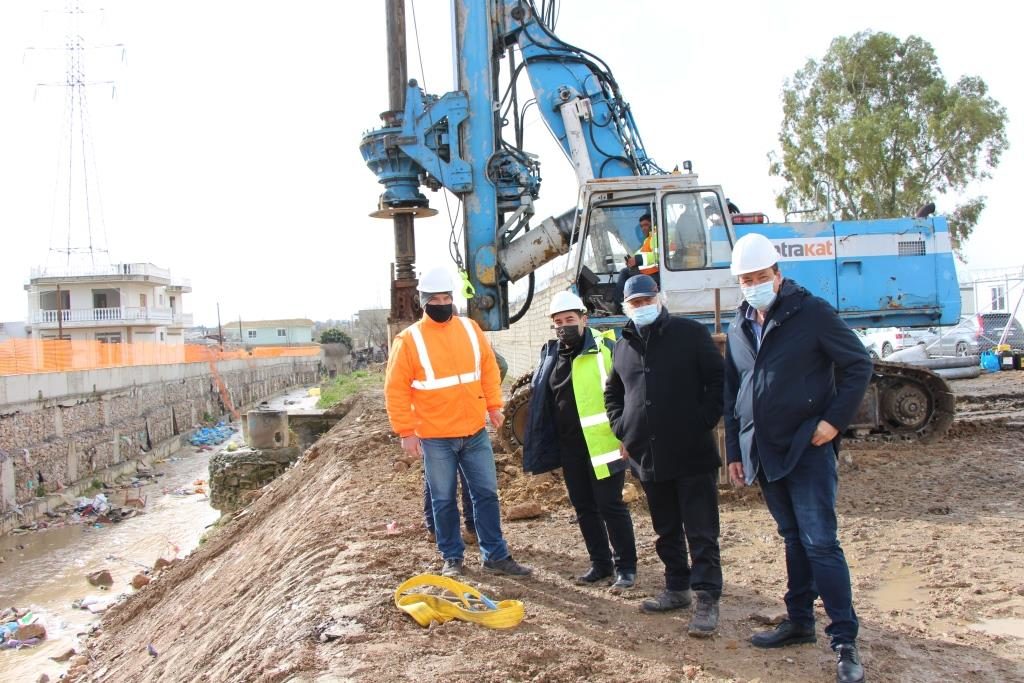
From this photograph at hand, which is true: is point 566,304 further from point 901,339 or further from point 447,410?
point 901,339

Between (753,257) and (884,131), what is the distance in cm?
2920

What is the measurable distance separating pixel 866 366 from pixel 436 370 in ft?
7.98

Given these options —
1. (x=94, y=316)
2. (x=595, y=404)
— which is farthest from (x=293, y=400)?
(x=595, y=404)

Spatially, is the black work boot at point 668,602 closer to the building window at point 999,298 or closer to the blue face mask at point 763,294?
the blue face mask at point 763,294

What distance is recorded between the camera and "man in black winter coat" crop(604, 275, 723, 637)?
15.0 feet

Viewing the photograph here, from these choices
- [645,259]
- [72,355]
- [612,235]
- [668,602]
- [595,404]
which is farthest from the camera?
[72,355]

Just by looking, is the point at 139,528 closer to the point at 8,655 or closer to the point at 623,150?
the point at 8,655

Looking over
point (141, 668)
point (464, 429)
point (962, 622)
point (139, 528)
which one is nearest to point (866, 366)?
point (962, 622)

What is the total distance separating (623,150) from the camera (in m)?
10.2

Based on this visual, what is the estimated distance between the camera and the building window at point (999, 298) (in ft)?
85.0

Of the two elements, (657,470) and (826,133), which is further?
(826,133)

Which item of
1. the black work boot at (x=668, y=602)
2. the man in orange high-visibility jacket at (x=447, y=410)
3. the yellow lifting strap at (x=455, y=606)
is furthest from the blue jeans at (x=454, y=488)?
the black work boot at (x=668, y=602)

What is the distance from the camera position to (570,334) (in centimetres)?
518

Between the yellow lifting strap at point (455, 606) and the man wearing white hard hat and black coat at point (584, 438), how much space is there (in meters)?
0.82
